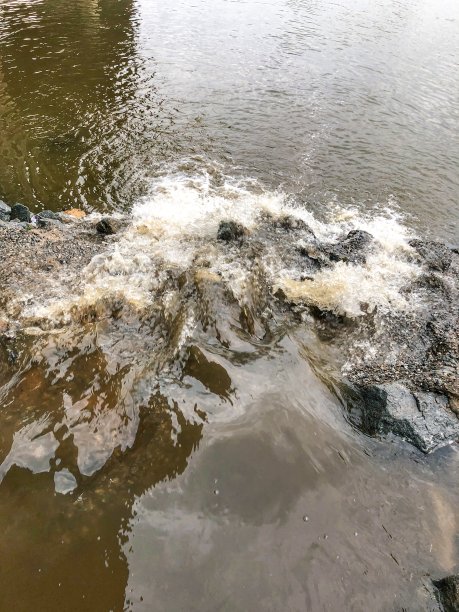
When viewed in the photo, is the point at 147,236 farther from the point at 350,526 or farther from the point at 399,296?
the point at 350,526

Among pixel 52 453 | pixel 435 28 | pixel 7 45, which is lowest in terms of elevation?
pixel 52 453

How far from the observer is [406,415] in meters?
6.18

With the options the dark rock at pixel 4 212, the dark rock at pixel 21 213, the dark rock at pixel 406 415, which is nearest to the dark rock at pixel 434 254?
the dark rock at pixel 406 415

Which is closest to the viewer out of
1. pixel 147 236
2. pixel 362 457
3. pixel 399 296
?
pixel 362 457

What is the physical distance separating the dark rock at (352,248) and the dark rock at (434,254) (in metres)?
1.36

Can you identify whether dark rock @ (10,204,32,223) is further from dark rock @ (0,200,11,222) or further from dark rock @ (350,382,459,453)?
dark rock @ (350,382,459,453)

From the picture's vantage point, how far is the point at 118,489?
509cm

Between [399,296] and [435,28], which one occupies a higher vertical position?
[435,28]

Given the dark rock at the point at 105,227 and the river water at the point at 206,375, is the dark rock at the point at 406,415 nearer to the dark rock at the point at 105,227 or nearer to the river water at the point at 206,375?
the river water at the point at 206,375

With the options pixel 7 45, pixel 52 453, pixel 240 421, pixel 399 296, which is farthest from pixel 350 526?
pixel 7 45

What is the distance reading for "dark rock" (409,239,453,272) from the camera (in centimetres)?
992

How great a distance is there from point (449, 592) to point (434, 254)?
7994 mm

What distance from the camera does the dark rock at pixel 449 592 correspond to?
435 cm

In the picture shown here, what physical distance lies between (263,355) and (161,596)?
154 inches
